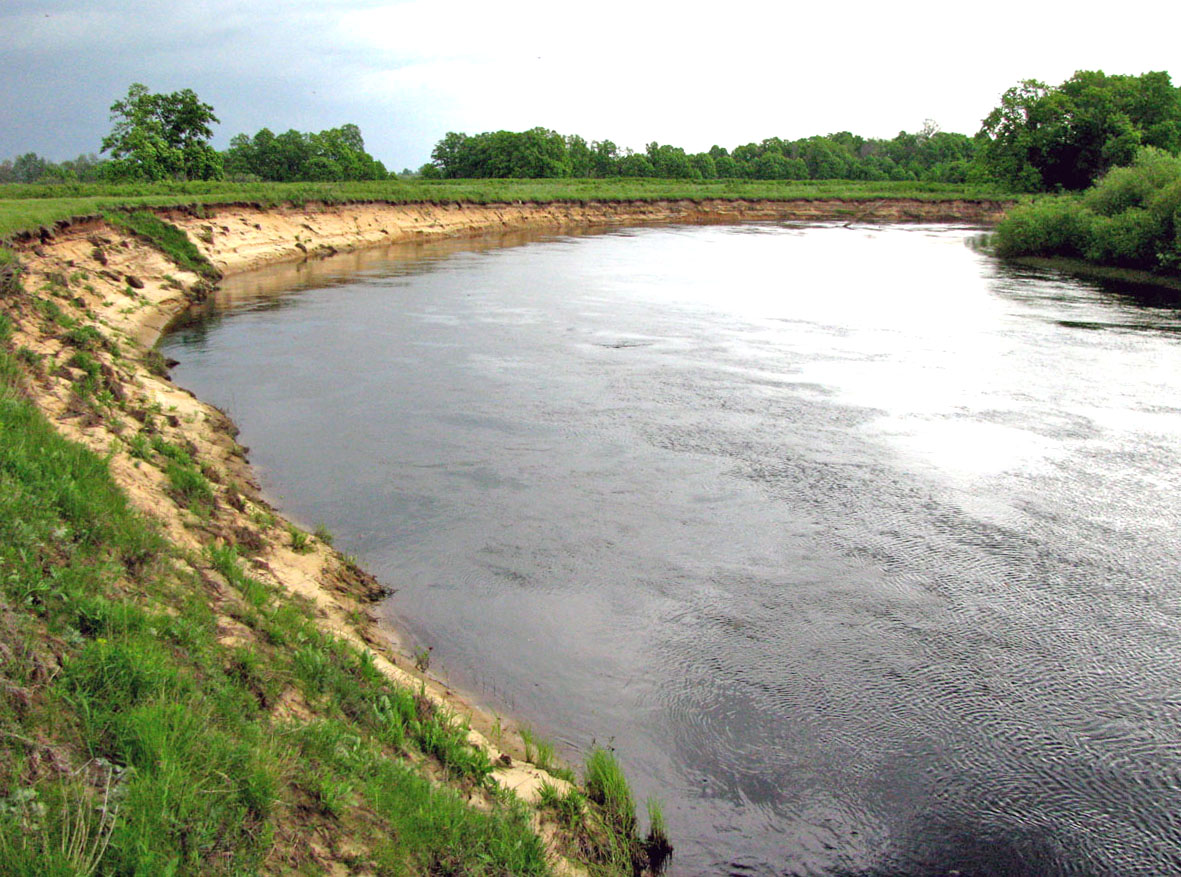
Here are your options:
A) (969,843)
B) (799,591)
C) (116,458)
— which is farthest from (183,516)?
(969,843)

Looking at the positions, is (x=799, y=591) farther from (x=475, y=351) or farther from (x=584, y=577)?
(x=475, y=351)

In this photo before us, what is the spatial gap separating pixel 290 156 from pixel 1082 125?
7789 centimetres

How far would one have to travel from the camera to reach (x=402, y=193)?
50031mm

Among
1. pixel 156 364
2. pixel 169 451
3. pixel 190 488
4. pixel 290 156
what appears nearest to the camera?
pixel 190 488

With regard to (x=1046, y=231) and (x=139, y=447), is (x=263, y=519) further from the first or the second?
(x=1046, y=231)

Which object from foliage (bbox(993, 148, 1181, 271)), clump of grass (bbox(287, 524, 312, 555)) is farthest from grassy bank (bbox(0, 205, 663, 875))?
foliage (bbox(993, 148, 1181, 271))

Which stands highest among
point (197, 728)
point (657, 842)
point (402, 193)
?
point (402, 193)

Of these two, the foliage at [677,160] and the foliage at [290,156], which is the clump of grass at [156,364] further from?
the foliage at [677,160]

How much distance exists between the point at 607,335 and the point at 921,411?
9214 mm

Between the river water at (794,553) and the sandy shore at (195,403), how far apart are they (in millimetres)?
633

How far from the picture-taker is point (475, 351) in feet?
67.3

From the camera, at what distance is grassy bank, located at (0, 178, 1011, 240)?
→ 1024 inches

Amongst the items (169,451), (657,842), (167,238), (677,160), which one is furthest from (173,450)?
(677,160)

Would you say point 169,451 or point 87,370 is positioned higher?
point 87,370
